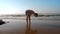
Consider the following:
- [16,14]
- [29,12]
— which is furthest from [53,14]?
[29,12]

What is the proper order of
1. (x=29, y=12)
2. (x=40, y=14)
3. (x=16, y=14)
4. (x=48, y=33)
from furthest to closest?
1. (x=16, y=14)
2. (x=40, y=14)
3. (x=29, y=12)
4. (x=48, y=33)

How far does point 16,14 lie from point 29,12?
1799 cm

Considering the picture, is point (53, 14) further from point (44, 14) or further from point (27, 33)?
point (27, 33)

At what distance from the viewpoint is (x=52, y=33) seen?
805 cm

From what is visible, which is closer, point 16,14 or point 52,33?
point 52,33

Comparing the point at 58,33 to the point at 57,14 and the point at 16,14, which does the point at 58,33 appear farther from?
the point at 16,14

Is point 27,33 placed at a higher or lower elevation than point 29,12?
lower

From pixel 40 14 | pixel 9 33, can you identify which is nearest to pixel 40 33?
pixel 9 33

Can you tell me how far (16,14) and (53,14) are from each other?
25.7 feet

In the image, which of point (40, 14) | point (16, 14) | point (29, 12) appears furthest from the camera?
point (16, 14)

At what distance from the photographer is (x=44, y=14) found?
1041 inches

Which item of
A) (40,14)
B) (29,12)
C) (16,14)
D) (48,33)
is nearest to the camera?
(48,33)

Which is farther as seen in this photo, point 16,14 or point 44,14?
point 16,14

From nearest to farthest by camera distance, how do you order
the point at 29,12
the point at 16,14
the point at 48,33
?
the point at 48,33 → the point at 29,12 → the point at 16,14
